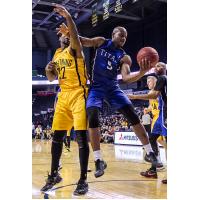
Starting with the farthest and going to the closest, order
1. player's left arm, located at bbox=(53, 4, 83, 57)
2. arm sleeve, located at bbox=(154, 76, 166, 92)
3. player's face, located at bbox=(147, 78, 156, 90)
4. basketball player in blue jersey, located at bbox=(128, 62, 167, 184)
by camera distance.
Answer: player's face, located at bbox=(147, 78, 156, 90)
arm sleeve, located at bbox=(154, 76, 166, 92)
basketball player in blue jersey, located at bbox=(128, 62, 167, 184)
player's left arm, located at bbox=(53, 4, 83, 57)

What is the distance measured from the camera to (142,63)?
3.82m

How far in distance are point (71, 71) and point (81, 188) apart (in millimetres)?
1222

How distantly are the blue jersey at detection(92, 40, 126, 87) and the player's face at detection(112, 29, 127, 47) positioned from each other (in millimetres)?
55

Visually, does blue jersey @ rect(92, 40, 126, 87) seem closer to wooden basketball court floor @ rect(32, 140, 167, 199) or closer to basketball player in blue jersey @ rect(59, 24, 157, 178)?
basketball player in blue jersey @ rect(59, 24, 157, 178)

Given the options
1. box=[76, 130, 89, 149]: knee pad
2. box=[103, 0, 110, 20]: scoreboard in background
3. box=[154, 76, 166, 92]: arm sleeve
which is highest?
box=[103, 0, 110, 20]: scoreboard in background

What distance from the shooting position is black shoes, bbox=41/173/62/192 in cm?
403

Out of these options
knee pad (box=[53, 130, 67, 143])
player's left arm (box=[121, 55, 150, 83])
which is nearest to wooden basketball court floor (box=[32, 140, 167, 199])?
knee pad (box=[53, 130, 67, 143])

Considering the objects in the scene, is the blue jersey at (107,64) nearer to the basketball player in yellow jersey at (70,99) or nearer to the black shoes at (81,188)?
the basketball player in yellow jersey at (70,99)

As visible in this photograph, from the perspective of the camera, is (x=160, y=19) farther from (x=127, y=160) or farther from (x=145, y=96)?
(x=127, y=160)

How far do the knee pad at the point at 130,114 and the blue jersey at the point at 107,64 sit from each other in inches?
11.7

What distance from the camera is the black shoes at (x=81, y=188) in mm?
3893

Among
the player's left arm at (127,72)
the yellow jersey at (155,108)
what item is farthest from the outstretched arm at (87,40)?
the yellow jersey at (155,108)

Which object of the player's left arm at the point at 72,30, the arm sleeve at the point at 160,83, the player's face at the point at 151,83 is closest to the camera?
the player's left arm at the point at 72,30

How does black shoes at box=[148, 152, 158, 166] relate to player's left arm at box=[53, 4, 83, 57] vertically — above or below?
below
